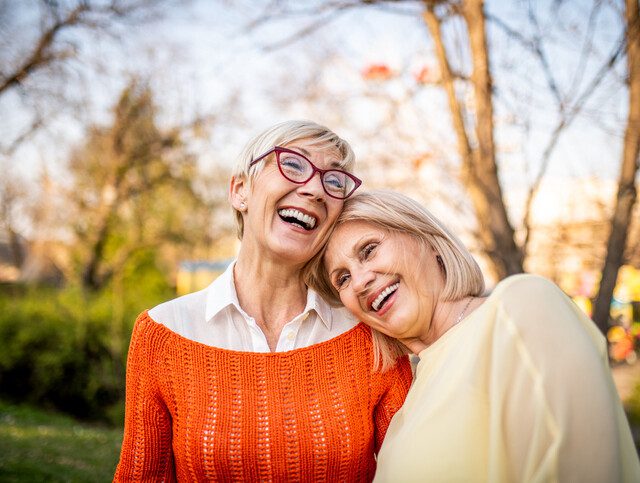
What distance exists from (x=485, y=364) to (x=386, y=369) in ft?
1.81

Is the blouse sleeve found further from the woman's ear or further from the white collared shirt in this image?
the woman's ear

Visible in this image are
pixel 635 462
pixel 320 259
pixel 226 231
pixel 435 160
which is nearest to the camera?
pixel 635 462

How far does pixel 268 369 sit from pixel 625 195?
2.35m

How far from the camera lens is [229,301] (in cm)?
213

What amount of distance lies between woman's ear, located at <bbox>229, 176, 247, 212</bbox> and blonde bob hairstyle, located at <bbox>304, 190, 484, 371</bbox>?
38 centimetres

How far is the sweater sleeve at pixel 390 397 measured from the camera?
211 centimetres

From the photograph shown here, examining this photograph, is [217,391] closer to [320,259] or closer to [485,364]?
[320,259]

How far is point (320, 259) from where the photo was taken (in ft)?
7.25

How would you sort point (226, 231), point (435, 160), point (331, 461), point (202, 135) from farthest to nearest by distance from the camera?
point (226, 231)
point (202, 135)
point (435, 160)
point (331, 461)

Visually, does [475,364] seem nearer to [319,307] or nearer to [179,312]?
[319,307]

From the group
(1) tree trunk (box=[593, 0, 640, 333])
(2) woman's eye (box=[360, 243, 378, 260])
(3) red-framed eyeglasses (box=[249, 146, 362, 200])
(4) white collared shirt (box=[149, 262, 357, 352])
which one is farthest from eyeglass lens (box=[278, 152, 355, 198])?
(1) tree trunk (box=[593, 0, 640, 333])

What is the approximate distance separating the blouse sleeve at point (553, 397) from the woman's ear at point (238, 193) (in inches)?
41.3

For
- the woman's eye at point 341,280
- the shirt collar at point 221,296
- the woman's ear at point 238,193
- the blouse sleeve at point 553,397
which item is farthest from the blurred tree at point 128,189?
the blouse sleeve at point 553,397

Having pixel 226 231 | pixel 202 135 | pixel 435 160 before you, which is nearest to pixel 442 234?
pixel 435 160
